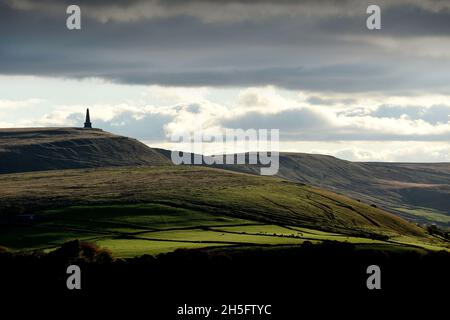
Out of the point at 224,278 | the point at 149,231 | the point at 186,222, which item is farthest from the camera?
the point at 186,222

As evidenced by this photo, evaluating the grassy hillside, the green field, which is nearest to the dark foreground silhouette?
the green field

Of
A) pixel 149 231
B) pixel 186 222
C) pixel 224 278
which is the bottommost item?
pixel 224 278

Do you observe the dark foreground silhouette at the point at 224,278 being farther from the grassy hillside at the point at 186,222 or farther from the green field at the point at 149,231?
the grassy hillside at the point at 186,222

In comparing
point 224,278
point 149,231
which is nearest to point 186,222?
point 149,231

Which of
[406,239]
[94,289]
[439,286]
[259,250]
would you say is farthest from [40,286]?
[406,239]

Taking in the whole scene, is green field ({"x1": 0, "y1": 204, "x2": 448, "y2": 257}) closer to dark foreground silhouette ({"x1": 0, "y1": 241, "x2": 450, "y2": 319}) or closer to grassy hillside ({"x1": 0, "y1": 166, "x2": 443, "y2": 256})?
grassy hillside ({"x1": 0, "y1": 166, "x2": 443, "y2": 256})

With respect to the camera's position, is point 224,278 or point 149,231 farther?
point 149,231

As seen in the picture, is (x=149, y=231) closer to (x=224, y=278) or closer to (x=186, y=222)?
(x=186, y=222)

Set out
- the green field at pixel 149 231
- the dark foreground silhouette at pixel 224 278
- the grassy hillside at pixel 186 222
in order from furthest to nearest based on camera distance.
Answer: the grassy hillside at pixel 186 222, the green field at pixel 149 231, the dark foreground silhouette at pixel 224 278

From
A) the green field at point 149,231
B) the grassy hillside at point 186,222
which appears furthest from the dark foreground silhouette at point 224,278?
the grassy hillside at point 186,222

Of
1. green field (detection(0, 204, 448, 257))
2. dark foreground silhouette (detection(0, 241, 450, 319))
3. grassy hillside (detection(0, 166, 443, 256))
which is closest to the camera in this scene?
dark foreground silhouette (detection(0, 241, 450, 319))
